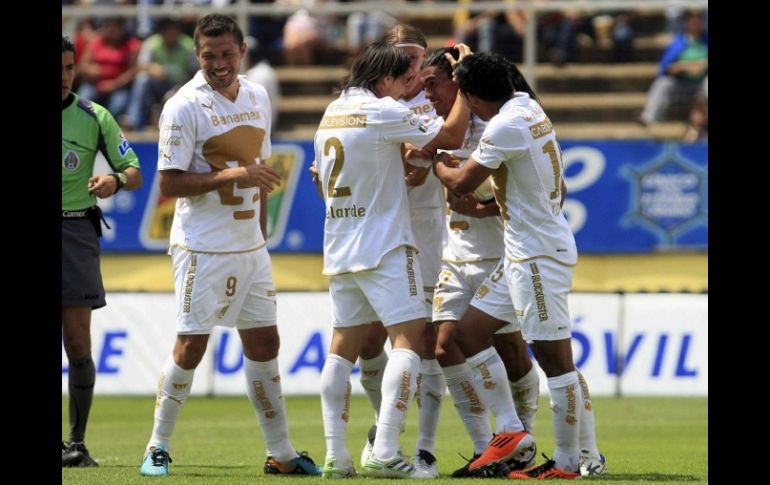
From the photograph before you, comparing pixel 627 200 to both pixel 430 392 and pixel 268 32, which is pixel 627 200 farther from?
pixel 430 392

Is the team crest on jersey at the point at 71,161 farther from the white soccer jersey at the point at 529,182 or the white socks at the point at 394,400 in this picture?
the white soccer jersey at the point at 529,182

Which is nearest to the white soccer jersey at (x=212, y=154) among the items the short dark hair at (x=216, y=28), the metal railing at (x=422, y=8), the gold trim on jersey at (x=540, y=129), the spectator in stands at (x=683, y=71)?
the short dark hair at (x=216, y=28)

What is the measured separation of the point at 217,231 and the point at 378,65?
56.0 inches

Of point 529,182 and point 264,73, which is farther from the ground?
point 264,73

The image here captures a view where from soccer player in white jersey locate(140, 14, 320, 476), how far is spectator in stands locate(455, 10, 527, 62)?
27.2ft

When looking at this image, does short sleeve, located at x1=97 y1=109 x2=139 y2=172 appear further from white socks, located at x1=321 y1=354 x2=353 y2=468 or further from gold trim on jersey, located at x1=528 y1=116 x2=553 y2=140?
gold trim on jersey, located at x1=528 y1=116 x2=553 y2=140

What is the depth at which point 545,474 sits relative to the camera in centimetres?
717

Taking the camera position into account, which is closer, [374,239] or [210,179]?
[374,239]

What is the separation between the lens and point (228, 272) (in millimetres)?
7777

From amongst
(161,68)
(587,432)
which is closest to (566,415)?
(587,432)

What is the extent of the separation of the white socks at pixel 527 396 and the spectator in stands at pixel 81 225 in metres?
2.86

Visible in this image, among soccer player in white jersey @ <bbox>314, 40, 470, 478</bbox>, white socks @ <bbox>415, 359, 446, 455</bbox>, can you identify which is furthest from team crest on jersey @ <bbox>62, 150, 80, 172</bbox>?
white socks @ <bbox>415, 359, 446, 455</bbox>
